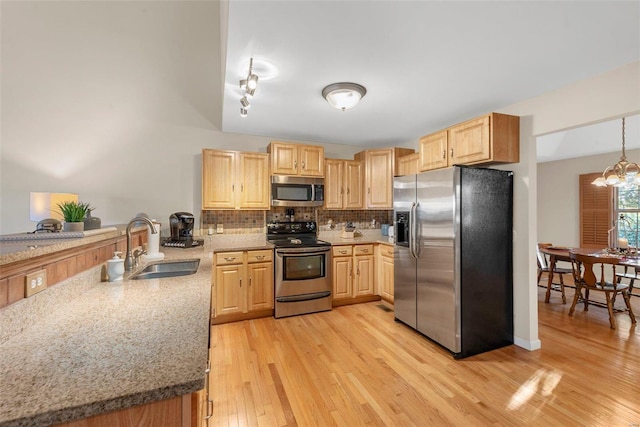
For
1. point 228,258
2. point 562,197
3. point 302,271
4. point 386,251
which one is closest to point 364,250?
point 386,251

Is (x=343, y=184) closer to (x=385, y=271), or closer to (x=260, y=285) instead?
(x=385, y=271)

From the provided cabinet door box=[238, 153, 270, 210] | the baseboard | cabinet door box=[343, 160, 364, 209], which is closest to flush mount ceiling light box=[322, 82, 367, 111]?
cabinet door box=[238, 153, 270, 210]

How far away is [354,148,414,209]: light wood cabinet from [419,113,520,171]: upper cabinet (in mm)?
1188

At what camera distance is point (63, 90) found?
319 centimetres

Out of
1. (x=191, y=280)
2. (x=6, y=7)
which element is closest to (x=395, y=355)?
(x=191, y=280)

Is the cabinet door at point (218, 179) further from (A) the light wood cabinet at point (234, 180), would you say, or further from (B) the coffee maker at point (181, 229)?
(B) the coffee maker at point (181, 229)

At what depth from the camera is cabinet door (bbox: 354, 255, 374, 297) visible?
3904mm

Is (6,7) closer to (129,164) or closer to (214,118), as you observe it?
(129,164)

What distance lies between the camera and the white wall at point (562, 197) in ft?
17.3

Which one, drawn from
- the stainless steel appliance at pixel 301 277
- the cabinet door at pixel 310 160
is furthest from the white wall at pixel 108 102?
the stainless steel appliance at pixel 301 277

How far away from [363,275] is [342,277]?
13.0 inches

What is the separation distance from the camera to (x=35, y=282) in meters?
1.11

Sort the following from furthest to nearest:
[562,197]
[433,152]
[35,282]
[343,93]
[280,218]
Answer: [562,197]
[280,218]
[433,152]
[343,93]
[35,282]

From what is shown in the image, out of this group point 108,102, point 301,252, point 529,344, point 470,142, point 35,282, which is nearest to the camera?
point 35,282
